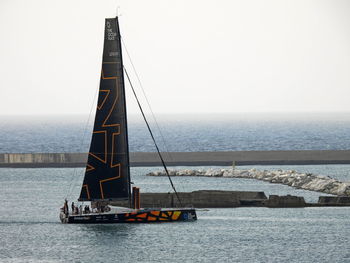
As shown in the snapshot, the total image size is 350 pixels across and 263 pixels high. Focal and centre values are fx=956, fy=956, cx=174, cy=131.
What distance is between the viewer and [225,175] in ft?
396

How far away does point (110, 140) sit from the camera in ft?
232

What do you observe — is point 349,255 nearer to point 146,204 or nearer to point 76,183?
point 146,204

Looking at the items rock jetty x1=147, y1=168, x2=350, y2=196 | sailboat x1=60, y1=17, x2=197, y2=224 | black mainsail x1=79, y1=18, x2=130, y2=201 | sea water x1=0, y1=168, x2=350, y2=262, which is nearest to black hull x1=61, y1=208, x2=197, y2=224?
sailboat x1=60, y1=17, x2=197, y2=224

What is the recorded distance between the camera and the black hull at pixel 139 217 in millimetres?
69906

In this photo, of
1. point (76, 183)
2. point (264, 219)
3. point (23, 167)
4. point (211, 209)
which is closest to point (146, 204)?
point (211, 209)

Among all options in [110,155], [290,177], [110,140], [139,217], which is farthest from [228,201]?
[290,177]

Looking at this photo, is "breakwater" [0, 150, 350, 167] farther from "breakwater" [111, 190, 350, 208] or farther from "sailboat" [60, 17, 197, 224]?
"sailboat" [60, 17, 197, 224]

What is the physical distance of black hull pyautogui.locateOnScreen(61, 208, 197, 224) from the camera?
6991 centimetres

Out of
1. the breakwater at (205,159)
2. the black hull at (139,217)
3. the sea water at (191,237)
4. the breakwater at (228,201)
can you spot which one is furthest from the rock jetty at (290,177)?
Result: the black hull at (139,217)

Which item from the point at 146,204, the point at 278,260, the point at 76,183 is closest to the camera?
the point at 278,260

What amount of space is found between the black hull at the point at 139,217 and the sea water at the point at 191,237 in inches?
19.6

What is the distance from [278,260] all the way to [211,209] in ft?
77.1

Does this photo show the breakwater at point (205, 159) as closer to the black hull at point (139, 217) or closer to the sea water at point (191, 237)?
the sea water at point (191, 237)

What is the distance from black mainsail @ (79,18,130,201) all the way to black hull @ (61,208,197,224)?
137cm
